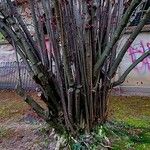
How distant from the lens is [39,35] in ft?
16.9

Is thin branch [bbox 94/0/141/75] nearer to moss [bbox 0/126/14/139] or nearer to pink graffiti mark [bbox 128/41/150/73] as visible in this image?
moss [bbox 0/126/14/139]

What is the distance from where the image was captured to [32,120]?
26.1 feet

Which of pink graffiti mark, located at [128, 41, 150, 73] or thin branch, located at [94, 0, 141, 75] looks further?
pink graffiti mark, located at [128, 41, 150, 73]

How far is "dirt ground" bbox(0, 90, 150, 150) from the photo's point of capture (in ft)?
18.9

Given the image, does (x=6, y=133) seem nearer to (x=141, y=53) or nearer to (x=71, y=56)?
(x=71, y=56)

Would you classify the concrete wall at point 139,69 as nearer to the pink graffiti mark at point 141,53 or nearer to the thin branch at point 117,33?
the pink graffiti mark at point 141,53

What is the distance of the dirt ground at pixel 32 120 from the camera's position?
575 centimetres

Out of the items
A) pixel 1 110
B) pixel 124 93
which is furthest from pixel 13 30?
pixel 124 93

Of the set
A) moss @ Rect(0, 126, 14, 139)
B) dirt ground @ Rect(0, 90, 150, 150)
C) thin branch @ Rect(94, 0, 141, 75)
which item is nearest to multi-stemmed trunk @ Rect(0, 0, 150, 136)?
thin branch @ Rect(94, 0, 141, 75)

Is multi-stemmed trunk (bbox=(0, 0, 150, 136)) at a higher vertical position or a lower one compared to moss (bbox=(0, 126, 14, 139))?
higher

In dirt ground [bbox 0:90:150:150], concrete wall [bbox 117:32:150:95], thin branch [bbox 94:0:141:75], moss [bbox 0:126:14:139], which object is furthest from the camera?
concrete wall [bbox 117:32:150:95]

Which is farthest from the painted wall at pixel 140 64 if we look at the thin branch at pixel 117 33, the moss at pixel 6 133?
the thin branch at pixel 117 33

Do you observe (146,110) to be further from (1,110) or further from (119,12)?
(119,12)

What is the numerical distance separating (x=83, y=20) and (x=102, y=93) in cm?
100
